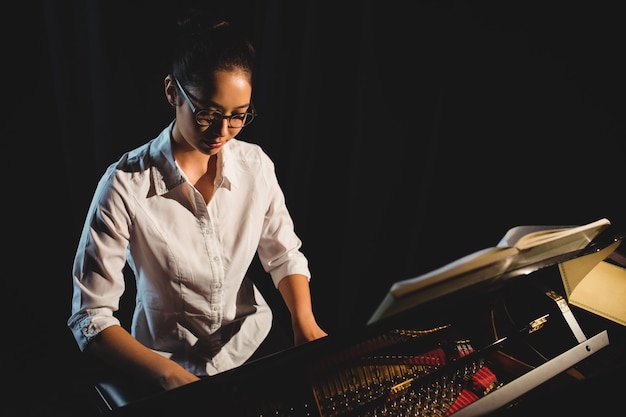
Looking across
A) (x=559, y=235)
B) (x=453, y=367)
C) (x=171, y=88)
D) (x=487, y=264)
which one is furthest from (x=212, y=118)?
(x=453, y=367)

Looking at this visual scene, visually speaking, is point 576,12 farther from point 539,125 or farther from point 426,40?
point 426,40

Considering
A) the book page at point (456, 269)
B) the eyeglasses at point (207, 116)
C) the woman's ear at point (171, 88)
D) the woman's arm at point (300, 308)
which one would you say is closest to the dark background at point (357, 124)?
the woman's ear at point (171, 88)

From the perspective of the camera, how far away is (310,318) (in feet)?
6.09

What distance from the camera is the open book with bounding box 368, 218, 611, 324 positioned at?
102 cm

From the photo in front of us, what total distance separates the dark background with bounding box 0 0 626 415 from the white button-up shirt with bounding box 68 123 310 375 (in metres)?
0.68

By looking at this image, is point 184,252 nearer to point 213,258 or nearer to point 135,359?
point 213,258

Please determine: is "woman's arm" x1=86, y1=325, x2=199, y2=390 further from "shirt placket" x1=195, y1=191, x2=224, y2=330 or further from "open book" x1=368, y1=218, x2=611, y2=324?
"open book" x1=368, y1=218, x2=611, y2=324

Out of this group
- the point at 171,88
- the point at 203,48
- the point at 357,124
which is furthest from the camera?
the point at 357,124

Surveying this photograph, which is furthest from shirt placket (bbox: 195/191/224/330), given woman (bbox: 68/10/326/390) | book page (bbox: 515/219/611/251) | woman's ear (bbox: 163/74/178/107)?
book page (bbox: 515/219/611/251)

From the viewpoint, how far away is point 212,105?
4.79 ft

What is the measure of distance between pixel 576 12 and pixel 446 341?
1.56 metres

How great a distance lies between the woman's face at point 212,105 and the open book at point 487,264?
0.79 metres

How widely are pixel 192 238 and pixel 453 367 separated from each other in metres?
1.03

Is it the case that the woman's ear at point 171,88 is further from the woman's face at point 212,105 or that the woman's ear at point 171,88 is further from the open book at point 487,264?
the open book at point 487,264
